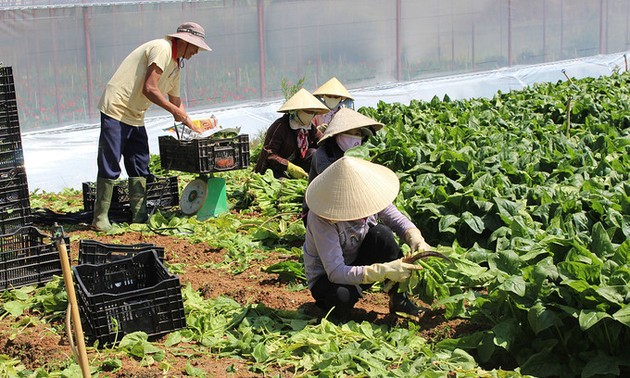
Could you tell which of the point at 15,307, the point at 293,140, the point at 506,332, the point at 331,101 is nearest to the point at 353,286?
the point at 506,332

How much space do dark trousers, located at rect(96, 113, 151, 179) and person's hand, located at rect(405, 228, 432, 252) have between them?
3.87m

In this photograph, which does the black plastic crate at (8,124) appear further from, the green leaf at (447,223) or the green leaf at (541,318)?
the green leaf at (541,318)

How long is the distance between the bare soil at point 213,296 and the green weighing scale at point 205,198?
3.92 feet

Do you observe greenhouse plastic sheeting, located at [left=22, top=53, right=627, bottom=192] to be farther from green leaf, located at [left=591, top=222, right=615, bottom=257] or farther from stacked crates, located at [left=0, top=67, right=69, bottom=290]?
green leaf, located at [left=591, top=222, right=615, bottom=257]

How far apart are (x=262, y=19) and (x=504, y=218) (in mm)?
12651

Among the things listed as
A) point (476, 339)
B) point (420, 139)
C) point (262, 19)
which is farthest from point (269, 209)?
point (262, 19)

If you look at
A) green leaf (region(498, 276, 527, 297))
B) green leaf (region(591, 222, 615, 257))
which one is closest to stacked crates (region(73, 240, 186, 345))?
green leaf (region(498, 276, 527, 297))

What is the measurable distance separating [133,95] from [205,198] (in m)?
1.26

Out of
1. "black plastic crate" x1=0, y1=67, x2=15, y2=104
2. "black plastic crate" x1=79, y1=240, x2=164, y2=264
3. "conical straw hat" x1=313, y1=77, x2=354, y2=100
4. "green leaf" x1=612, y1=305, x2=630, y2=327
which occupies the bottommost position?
"black plastic crate" x1=79, y1=240, x2=164, y2=264

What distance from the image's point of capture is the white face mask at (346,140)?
261 inches

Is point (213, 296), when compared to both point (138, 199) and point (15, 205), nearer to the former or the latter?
point (15, 205)

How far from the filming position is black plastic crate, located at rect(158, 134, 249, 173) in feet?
29.5

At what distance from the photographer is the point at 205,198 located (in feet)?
30.5

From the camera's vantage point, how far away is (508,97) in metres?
13.1
